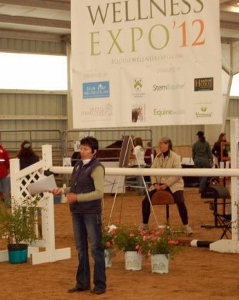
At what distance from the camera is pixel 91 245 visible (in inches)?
254

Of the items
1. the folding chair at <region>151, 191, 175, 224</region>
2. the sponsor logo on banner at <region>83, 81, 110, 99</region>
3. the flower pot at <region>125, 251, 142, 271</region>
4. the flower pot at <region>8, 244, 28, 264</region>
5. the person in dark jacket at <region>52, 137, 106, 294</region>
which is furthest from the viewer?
the folding chair at <region>151, 191, 175, 224</region>

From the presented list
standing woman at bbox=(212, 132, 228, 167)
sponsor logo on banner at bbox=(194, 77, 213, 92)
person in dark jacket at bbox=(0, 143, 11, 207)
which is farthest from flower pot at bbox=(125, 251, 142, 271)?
standing woman at bbox=(212, 132, 228, 167)

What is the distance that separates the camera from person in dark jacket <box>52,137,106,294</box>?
252 inches

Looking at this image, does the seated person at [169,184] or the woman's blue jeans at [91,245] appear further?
the seated person at [169,184]

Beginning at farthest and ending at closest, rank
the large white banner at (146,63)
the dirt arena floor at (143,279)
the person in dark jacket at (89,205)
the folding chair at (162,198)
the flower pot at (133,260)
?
the folding chair at (162,198)
the flower pot at (133,260)
the large white banner at (146,63)
the dirt arena floor at (143,279)
the person in dark jacket at (89,205)

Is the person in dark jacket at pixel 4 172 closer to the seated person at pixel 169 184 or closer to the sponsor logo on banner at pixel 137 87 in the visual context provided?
the seated person at pixel 169 184

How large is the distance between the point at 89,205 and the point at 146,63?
1.81m

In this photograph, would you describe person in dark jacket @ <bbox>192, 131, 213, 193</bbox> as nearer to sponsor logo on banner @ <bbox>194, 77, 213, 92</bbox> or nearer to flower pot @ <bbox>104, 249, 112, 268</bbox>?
flower pot @ <bbox>104, 249, 112, 268</bbox>

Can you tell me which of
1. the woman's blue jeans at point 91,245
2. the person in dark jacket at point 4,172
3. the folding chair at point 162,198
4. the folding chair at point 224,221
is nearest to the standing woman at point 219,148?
the person in dark jacket at point 4,172

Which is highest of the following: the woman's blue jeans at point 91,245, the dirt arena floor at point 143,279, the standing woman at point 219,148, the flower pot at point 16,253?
the standing woman at point 219,148

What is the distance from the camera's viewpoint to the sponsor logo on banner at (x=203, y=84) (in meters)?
7.16

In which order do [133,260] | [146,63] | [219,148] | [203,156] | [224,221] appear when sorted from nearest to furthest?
[146,63]
[133,260]
[224,221]
[203,156]
[219,148]

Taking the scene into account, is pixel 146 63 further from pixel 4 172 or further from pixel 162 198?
pixel 4 172

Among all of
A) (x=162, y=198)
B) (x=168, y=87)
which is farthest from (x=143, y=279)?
(x=162, y=198)
